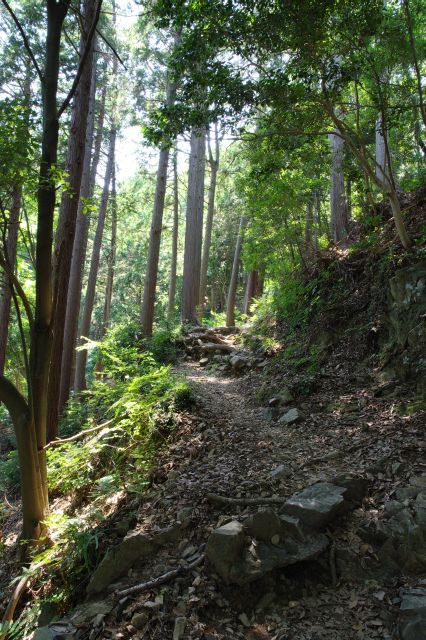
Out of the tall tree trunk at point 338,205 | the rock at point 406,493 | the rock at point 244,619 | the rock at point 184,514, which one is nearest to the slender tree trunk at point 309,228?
the tall tree trunk at point 338,205

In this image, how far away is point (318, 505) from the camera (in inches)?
129

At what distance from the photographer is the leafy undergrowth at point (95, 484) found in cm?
359

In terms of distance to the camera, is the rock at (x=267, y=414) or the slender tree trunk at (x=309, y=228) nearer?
the rock at (x=267, y=414)

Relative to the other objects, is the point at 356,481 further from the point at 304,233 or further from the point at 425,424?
the point at 304,233

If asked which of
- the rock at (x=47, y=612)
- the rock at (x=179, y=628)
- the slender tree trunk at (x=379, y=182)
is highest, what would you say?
the slender tree trunk at (x=379, y=182)

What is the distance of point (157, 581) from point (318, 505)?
55.5 inches

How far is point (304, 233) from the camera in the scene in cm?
1109

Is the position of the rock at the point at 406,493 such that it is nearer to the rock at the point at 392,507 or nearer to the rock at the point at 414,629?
the rock at the point at 392,507

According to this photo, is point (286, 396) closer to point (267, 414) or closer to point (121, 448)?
point (267, 414)

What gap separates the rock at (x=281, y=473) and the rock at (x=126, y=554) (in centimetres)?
110

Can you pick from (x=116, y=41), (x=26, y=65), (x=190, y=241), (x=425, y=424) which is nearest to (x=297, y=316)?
(x=425, y=424)

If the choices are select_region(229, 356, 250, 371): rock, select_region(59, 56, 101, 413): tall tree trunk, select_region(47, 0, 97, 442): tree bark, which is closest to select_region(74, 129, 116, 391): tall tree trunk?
select_region(59, 56, 101, 413): tall tree trunk

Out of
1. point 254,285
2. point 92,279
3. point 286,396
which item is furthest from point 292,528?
point 254,285

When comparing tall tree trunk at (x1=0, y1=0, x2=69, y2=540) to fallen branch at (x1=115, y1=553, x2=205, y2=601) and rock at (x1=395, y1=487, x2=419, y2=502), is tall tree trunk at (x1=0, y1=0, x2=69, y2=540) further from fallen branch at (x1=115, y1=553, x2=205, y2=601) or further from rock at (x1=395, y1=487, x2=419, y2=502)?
rock at (x1=395, y1=487, x2=419, y2=502)
